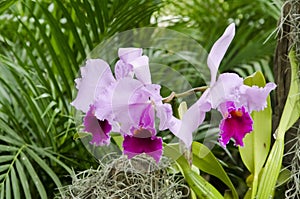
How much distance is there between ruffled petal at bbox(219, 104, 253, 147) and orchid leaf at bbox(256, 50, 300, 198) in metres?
0.15

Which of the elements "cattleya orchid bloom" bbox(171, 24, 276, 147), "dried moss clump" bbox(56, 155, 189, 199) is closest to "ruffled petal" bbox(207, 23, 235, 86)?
"cattleya orchid bloom" bbox(171, 24, 276, 147)

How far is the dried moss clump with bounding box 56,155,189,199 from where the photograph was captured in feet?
2.79

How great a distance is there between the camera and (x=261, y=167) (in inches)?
34.8

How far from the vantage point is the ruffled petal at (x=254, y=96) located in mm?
717

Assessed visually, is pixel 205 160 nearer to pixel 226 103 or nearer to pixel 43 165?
pixel 226 103

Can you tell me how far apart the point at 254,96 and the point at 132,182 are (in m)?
0.27

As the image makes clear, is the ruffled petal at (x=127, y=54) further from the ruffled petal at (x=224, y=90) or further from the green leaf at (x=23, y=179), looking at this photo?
the green leaf at (x=23, y=179)

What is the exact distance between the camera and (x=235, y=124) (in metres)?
0.72

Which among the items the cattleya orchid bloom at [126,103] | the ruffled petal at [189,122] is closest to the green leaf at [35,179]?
the cattleya orchid bloom at [126,103]

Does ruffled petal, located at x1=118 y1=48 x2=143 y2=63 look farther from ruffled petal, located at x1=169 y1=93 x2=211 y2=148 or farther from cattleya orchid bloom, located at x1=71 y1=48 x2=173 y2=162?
ruffled petal, located at x1=169 y1=93 x2=211 y2=148

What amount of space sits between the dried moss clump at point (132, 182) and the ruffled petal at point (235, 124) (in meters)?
0.17

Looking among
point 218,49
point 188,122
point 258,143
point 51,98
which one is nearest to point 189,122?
point 188,122

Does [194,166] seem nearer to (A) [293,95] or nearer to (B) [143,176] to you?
(B) [143,176]

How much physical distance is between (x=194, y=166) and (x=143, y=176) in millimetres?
99
